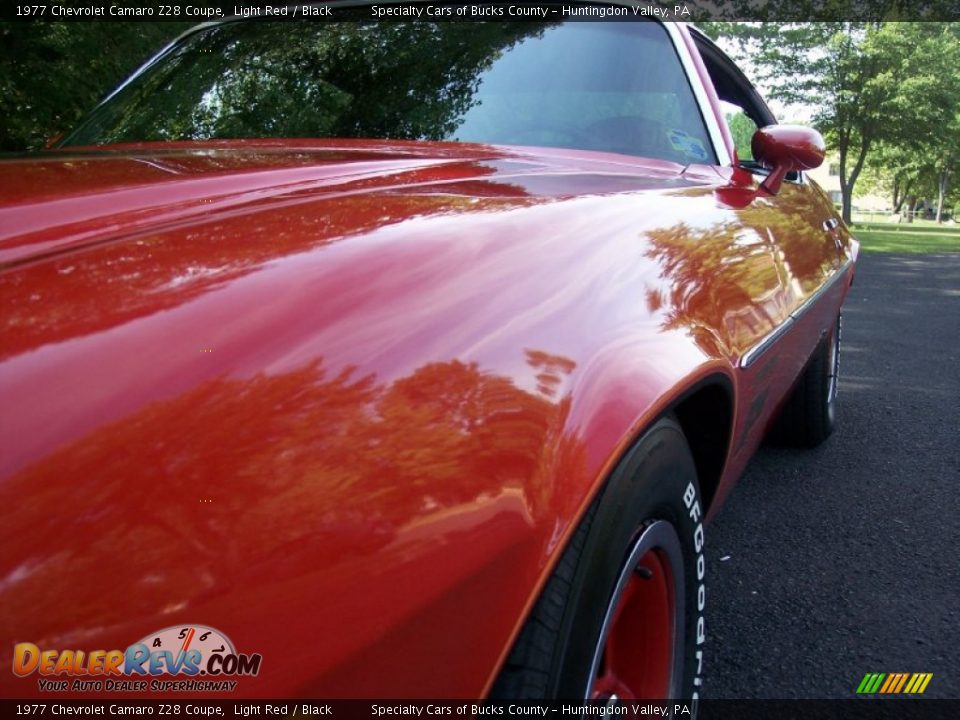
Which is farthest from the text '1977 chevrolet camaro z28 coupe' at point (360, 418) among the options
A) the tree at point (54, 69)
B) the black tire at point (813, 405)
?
the tree at point (54, 69)

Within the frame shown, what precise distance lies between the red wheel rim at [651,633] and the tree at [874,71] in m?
25.4

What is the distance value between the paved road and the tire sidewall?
0.65 meters

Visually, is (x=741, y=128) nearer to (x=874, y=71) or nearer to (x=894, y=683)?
(x=894, y=683)

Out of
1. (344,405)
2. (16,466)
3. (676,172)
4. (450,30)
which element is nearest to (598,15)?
(450,30)

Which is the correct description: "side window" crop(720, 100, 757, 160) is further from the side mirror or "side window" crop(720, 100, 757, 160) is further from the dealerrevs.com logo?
the dealerrevs.com logo

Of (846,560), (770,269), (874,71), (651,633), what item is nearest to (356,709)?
(651,633)

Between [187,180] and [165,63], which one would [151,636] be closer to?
[187,180]

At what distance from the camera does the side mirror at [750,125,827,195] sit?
2.41 meters

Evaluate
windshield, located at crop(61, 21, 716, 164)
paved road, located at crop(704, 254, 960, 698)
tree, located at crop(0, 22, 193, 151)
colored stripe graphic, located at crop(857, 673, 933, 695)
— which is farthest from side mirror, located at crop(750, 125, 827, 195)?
tree, located at crop(0, 22, 193, 151)

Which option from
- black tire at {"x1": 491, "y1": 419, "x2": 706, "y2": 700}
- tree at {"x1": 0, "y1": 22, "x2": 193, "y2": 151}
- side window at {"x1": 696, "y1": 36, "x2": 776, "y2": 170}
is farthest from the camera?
tree at {"x1": 0, "y1": 22, "x2": 193, "y2": 151}

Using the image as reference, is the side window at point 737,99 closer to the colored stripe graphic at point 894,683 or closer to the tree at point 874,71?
the colored stripe graphic at point 894,683

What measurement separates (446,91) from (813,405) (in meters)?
2.16

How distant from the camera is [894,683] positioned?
1.98 metres

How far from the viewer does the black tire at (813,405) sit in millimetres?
3447
